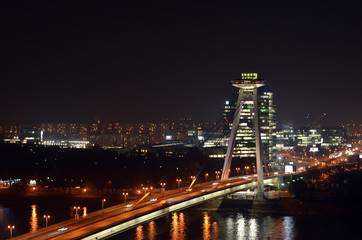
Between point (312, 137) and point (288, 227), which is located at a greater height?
point (312, 137)

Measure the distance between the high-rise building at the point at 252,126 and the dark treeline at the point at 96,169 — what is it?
27.6 ft

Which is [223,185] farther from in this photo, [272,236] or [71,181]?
[71,181]

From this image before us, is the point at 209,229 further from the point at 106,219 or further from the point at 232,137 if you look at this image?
the point at 106,219

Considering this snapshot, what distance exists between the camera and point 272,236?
2383 cm

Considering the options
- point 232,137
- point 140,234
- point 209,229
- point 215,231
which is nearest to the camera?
point 140,234

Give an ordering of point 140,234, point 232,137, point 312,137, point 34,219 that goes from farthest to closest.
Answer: point 312,137 < point 232,137 < point 34,219 < point 140,234

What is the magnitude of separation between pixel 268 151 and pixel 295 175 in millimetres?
22457

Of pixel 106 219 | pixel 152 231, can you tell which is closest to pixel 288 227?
pixel 152 231

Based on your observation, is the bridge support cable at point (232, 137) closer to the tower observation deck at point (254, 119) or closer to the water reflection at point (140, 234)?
the tower observation deck at point (254, 119)

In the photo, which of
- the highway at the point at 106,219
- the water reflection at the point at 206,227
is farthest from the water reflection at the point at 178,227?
the highway at the point at 106,219

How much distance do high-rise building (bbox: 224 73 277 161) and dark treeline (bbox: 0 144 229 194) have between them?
841 cm

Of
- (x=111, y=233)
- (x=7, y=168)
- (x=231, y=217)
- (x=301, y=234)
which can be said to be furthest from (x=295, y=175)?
(x=111, y=233)

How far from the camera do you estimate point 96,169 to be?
3997 centimetres

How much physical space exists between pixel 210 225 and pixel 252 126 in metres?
35.2
